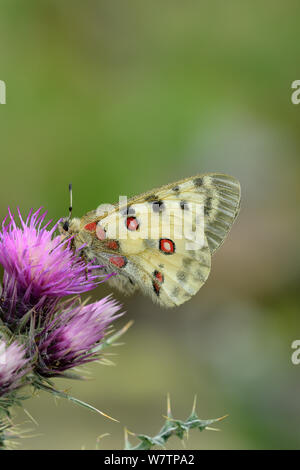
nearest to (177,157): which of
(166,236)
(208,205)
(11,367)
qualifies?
(208,205)

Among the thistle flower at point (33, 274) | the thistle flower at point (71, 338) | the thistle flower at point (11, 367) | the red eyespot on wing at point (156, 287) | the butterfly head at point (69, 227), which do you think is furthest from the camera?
the red eyespot on wing at point (156, 287)

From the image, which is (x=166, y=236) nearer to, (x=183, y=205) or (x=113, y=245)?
(x=183, y=205)

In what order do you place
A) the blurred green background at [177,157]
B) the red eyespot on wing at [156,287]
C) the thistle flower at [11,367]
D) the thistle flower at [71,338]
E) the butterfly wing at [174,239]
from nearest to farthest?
the thistle flower at [11,367]
the thistle flower at [71,338]
the butterfly wing at [174,239]
the red eyespot on wing at [156,287]
the blurred green background at [177,157]

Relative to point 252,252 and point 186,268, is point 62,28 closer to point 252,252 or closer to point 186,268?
point 252,252

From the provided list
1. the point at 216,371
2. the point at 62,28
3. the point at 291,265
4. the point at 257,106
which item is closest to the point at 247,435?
the point at 216,371

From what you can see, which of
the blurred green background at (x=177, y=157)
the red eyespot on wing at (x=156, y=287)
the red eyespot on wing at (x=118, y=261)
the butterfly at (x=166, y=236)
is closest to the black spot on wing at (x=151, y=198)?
the butterfly at (x=166, y=236)

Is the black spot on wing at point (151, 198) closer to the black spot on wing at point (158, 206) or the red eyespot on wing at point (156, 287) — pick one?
the black spot on wing at point (158, 206)
